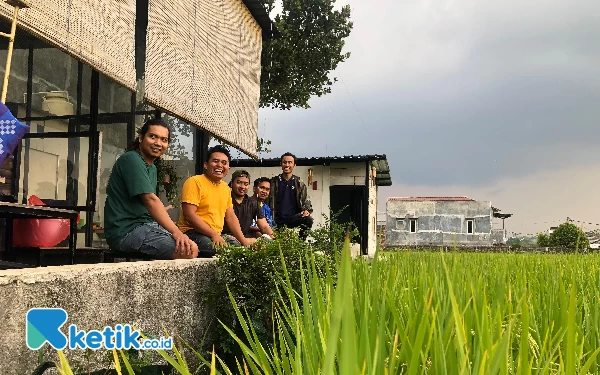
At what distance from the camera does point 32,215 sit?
3.71 m

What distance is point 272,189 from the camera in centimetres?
637

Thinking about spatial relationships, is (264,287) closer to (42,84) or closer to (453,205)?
(42,84)

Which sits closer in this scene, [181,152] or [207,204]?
[207,204]

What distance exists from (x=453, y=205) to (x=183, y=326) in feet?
123

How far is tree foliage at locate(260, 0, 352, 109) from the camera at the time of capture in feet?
45.2

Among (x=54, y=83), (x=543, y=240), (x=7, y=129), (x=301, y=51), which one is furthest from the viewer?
(x=543, y=240)

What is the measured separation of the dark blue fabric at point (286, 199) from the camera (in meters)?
6.36

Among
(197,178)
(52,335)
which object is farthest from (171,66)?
(52,335)

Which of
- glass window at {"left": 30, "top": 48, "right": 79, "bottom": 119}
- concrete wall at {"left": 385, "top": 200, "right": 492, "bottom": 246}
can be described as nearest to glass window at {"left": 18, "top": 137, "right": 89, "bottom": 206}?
glass window at {"left": 30, "top": 48, "right": 79, "bottom": 119}

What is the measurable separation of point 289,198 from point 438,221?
33.5 m

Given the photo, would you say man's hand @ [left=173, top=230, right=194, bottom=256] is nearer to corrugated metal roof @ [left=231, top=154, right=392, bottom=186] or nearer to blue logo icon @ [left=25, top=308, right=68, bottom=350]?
blue logo icon @ [left=25, top=308, right=68, bottom=350]

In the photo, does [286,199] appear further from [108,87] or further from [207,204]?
[108,87]

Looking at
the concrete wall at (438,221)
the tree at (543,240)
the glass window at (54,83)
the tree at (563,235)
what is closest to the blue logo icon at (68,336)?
the glass window at (54,83)

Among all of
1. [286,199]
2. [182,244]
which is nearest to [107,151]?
[286,199]
